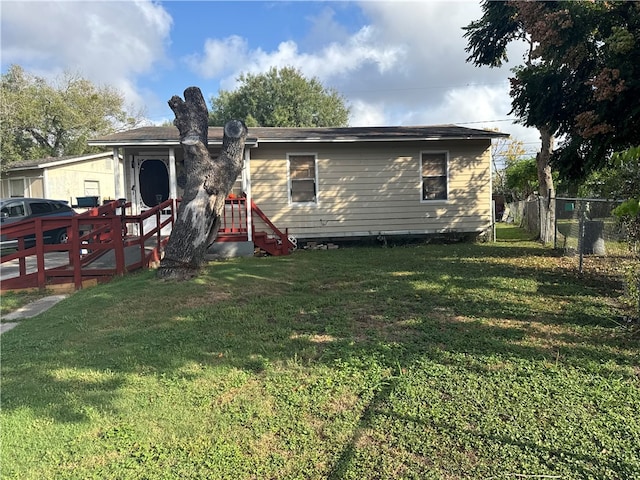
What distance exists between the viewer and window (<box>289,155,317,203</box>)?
11.7 meters

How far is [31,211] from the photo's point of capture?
13016 mm

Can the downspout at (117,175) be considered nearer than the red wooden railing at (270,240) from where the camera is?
Yes

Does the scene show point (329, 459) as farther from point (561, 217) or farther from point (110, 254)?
point (561, 217)

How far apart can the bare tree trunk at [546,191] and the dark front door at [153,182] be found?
9.80 m

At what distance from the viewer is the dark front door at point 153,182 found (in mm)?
11945

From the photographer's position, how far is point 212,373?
3.70 m

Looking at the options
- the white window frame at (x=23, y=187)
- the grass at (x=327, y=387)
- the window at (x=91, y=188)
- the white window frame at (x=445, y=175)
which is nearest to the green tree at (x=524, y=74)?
the white window frame at (x=445, y=175)

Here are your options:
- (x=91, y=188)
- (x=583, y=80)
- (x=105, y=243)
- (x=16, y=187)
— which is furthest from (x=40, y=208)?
(x=583, y=80)

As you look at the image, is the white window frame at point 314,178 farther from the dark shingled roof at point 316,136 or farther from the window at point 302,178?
the dark shingled roof at point 316,136

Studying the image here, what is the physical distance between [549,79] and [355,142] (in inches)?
190

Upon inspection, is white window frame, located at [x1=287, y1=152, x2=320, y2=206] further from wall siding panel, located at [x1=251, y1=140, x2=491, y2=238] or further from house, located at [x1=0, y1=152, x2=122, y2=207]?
house, located at [x1=0, y1=152, x2=122, y2=207]

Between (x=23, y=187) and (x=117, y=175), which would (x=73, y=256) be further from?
(x=23, y=187)

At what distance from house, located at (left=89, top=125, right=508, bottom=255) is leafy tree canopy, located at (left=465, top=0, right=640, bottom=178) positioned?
3.05 metres

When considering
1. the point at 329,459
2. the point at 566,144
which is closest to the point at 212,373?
the point at 329,459
